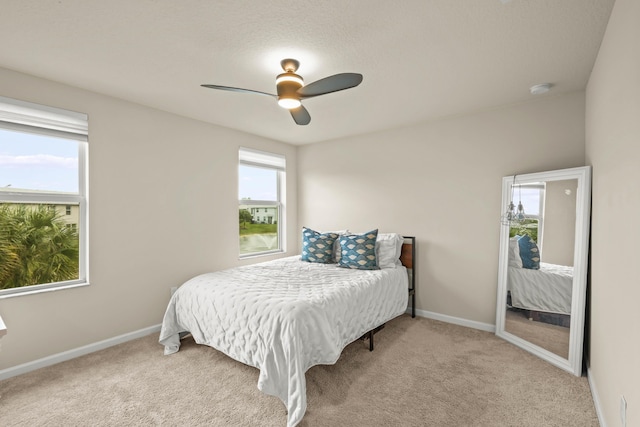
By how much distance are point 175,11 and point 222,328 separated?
2.16 meters

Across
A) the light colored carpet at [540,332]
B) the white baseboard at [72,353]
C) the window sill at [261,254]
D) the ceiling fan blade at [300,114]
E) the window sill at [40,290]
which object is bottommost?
the white baseboard at [72,353]

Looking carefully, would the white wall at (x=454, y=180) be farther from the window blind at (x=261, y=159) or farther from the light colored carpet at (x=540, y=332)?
the window blind at (x=261, y=159)

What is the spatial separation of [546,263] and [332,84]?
2.46 metres

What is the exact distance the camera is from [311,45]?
6.73 feet

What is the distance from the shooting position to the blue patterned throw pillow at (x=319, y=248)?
152 inches

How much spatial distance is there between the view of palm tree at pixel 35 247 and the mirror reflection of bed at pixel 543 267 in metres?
4.20

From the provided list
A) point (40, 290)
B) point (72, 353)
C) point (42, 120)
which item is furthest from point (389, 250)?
point (42, 120)

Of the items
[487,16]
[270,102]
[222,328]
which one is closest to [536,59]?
[487,16]

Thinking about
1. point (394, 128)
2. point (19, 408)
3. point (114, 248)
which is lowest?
point (19, 408)

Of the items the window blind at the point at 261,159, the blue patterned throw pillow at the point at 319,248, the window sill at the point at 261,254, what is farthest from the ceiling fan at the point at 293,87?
the window sill at the point at 261,254

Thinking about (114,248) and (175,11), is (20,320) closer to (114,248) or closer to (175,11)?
(114,248)

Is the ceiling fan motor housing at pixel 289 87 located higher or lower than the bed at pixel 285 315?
higher

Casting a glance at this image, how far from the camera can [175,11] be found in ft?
5.63

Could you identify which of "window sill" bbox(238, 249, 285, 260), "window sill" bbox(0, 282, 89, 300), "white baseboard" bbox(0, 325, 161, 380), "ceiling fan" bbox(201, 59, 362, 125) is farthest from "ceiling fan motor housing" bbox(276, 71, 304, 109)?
"white baseboard" bbox(0, 325, 161, 380)
